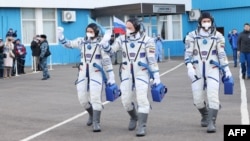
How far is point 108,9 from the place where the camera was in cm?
3122

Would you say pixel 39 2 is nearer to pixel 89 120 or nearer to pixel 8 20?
pixel 8 20

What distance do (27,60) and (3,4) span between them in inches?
137

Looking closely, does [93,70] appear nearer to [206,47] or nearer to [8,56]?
[206,47]

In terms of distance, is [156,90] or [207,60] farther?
[207,60]

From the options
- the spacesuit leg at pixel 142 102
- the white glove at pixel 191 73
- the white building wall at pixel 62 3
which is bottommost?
the spacesuit leg at pixel 142 102

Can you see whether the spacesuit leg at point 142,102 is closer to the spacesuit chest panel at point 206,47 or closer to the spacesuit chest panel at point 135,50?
the spacesuit chest panel at point 135,50

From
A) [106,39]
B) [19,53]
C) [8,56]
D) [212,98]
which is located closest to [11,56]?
[8,56]

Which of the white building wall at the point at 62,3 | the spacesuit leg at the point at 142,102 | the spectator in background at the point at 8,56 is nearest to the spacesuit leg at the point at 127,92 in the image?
the spacesuit leg at the point at 142,102

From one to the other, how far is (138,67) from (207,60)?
1166 millimetres

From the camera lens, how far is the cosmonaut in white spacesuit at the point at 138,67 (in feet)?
27.0

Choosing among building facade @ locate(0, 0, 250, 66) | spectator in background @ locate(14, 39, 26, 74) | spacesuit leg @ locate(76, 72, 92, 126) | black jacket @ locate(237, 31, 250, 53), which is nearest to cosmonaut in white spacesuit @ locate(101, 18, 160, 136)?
spacesuit leg @ locate(76, 72, 92, 126)

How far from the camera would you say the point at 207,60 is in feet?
27.1

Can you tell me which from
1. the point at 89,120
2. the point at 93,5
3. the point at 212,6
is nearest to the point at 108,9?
the point at 93,5

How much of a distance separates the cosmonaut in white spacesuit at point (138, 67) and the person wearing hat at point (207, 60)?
65cm
